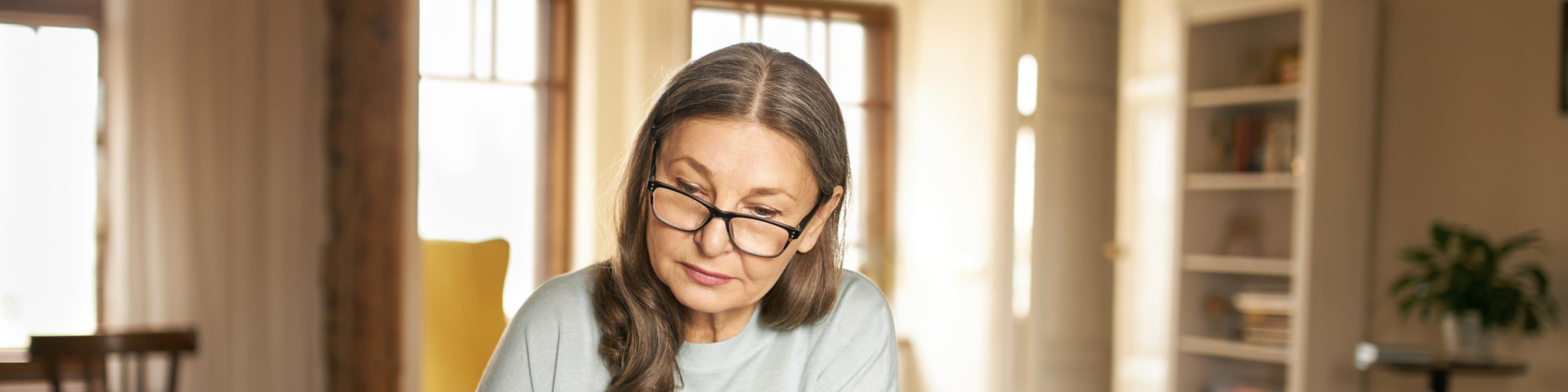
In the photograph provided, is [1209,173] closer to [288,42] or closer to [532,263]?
[532,263]

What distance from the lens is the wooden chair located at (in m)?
3.09

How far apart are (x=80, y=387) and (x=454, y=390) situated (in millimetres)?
2329

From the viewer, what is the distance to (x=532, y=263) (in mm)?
4715

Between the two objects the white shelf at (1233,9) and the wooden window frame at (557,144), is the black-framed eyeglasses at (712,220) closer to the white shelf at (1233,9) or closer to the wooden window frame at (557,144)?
the white shelf at (1233,9)

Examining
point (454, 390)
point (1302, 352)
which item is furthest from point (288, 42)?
point (1302, 352)

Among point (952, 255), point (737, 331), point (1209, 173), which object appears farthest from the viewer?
point (952, 255)

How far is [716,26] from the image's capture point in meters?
5.05

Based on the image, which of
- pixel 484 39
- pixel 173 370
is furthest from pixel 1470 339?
pixel 173 370

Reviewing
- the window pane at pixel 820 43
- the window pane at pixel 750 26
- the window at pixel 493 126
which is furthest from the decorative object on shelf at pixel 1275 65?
the window at pixel 493 126

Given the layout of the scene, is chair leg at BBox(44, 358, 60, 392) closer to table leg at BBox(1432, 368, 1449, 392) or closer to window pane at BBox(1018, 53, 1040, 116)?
window pane at BBox(1018, 53, 1040, 116)

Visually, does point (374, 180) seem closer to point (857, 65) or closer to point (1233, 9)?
point (857, 65)

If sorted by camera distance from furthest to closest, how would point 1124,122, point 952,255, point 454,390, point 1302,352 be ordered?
1. point 952,255
2. point 1124,122
3. point 1302,352
4. point 454,390

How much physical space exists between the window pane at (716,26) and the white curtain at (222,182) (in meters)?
1.68

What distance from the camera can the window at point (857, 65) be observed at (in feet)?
16.8
